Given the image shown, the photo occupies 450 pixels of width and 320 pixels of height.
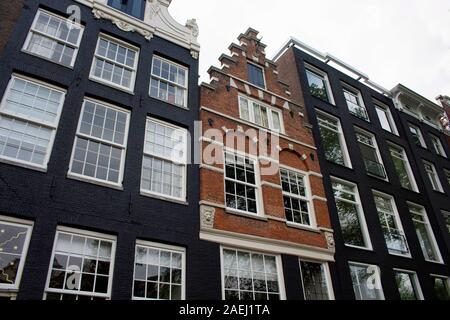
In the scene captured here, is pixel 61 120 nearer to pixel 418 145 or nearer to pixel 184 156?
pixel 184 156

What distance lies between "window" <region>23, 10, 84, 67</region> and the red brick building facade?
15.0 ft

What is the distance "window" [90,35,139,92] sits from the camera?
464 inches

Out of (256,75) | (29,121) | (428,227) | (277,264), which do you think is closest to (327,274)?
(277,264)

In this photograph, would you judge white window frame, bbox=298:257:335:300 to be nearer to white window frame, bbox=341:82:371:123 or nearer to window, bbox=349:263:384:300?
window, bbox=349:263:384:300

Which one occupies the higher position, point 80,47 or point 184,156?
point 80,47

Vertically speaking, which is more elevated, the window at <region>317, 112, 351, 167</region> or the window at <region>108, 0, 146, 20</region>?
the window at <region>108, 0, 146, 20</region>

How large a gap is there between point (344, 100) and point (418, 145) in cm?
650

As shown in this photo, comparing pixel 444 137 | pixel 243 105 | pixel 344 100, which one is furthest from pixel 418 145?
pixel 243 105

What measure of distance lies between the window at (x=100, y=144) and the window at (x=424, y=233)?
572 inches

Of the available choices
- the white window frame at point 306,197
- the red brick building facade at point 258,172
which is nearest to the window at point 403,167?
the red brick building facade at point 258,172

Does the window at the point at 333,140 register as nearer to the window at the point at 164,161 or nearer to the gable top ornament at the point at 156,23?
the gable top ornament at the point at 156,23

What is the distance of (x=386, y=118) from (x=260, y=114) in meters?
11.0

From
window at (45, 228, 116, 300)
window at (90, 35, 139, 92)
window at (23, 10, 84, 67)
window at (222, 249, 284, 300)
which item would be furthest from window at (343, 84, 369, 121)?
window at (45, 228, 116, 300)
